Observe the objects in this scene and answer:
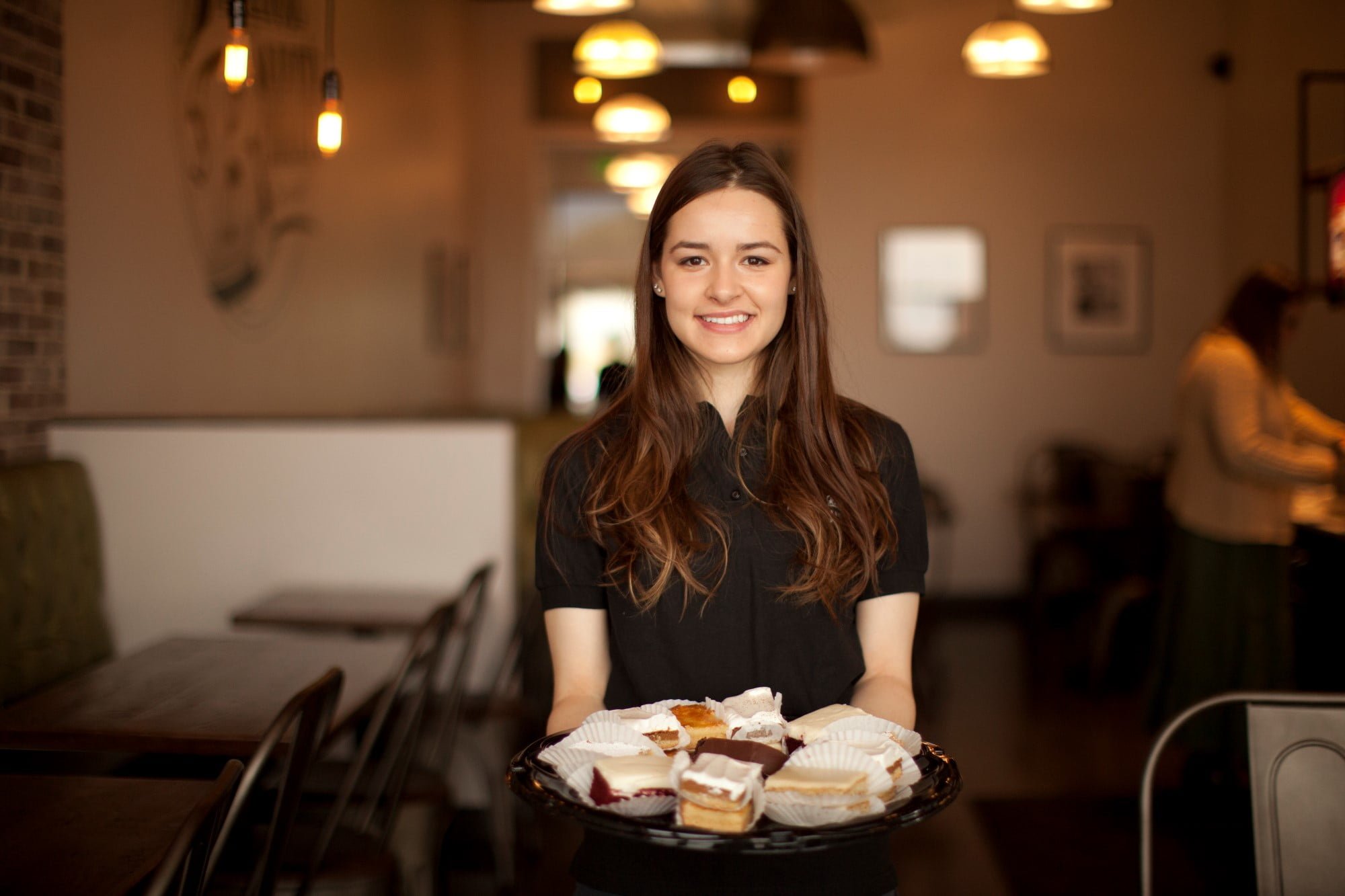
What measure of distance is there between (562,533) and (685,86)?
6.93 meters

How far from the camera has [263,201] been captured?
4.32 metres

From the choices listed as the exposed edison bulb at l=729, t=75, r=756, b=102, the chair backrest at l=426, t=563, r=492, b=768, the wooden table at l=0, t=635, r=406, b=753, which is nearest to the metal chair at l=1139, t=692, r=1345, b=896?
the wooden table at l=0, t=635, r=406, b=753

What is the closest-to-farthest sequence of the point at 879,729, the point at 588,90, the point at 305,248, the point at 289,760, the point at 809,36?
the point at 879,729, the point at 289,760, the point at 305,248, the point at 809,36, the point at 588,90

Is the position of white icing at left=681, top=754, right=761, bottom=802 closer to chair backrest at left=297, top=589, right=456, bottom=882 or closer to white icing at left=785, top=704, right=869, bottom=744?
white icing at left=785, top=704, right=869, bottom=744

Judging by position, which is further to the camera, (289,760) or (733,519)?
(289,760)

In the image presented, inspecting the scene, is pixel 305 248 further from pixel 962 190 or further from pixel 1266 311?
pixel 962 190

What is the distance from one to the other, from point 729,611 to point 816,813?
447mm

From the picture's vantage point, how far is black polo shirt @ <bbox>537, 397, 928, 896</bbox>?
158 centimetres

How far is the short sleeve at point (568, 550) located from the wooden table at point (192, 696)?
0.71 meters

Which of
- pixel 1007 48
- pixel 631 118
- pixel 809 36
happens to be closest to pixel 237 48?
pixel 809 36

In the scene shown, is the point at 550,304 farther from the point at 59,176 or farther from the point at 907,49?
the point at 59,176

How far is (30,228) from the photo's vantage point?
3.23 meters

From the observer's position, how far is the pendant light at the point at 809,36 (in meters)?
5.03

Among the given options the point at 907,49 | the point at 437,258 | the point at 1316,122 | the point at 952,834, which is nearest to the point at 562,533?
the point at 952,834
